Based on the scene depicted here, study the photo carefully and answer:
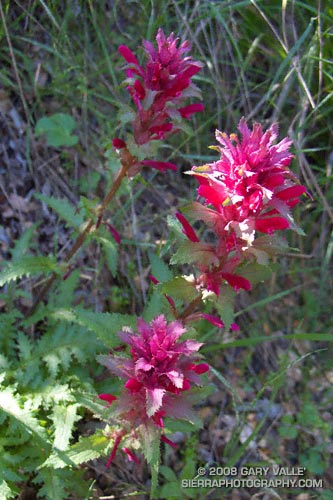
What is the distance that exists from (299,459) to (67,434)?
1.45 metres

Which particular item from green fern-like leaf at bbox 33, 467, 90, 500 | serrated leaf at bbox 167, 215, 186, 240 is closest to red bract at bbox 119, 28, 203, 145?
serrated leaf at bbox 167, 215, 186, 240

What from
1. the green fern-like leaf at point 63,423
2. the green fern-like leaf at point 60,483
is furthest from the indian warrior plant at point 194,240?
the green fern-like leaf at point 60,483

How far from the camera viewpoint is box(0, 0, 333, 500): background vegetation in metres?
2.54

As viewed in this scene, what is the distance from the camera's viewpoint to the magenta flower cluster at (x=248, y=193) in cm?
155

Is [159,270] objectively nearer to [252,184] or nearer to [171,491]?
[252,184]

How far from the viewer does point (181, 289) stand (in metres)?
1.83

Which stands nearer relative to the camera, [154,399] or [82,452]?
[154,399]

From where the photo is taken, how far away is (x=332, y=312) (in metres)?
3.41

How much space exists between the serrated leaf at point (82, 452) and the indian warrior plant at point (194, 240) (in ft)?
0.20

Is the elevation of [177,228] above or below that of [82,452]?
above

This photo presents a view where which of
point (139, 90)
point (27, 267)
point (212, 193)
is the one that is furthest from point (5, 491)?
point (139, 90)

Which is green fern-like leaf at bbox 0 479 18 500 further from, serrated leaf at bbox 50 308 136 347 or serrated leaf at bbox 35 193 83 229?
serrated leaf at bbox 35 193 83 229

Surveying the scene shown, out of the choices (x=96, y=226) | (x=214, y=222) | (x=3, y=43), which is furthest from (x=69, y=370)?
(x=3, y=43)

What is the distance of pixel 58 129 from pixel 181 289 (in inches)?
69.3
